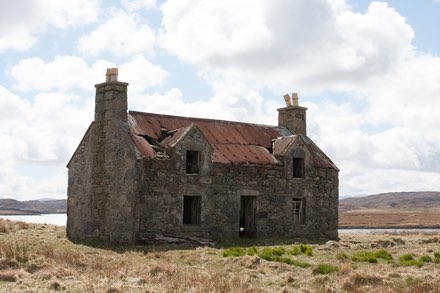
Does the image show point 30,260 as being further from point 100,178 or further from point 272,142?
point 272,142

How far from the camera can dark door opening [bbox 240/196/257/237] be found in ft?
90.8

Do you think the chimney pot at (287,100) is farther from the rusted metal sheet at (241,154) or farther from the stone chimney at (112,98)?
the stone chimney at (112,98)

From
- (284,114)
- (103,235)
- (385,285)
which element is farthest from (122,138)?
(385,285)

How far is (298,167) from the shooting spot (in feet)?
98.5

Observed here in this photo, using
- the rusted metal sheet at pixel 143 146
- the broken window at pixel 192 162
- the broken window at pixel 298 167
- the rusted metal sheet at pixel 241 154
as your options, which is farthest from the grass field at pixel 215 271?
the broken window at pixel 298 167

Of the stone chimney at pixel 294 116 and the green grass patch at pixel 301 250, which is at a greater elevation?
the stone chimney at pixel 294 116

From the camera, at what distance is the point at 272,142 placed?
101ft

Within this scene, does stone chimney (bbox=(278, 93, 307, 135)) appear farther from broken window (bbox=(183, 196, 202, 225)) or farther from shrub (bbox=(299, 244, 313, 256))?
shrub (bbox=(299, 244, 313, 256))

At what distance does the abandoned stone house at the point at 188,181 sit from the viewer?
957 inches

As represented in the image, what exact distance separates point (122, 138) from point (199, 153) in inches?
136

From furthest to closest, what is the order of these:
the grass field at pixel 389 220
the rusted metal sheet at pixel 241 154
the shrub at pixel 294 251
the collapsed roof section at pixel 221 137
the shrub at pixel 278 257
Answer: the grass field at pixel 389 220 → the rusted metal sheet at pixel 241 154 → the collapsed roof section at pixel 221 137 → the shrub at pixel 294 251 → the shrub at pixel 278 257

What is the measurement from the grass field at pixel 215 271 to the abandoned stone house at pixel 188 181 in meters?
3.11

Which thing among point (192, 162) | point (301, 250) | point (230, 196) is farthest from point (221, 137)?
point (301, 250)

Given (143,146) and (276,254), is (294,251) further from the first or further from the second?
(143,146)
